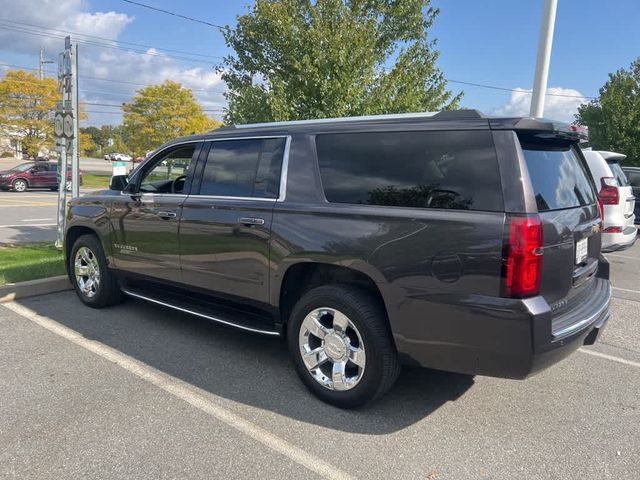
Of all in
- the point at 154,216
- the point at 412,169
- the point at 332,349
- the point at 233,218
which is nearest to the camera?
the point at 412,169

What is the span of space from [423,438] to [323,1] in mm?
7632

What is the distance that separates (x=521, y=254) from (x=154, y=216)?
326 centimetres

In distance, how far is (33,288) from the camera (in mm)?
5863

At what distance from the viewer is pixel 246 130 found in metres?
4.22

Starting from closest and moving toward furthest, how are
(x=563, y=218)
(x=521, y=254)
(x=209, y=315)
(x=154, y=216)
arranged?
(x=521, y=254)
(x=563, y=218)
(x=209, y=315)
(x=154, y=216)

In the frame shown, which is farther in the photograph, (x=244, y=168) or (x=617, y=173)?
(x=617, y=173)

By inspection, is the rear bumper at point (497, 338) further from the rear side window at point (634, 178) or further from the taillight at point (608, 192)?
the rear side window at point (634, 178)

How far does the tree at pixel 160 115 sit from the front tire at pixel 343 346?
34653 millimetres

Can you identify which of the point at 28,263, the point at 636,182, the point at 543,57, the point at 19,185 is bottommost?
the point at 28,263

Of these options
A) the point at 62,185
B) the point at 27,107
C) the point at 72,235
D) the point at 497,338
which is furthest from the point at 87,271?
the point at 27,107

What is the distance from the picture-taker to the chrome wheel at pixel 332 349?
3.32m

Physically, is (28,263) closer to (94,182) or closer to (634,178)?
(634,178)

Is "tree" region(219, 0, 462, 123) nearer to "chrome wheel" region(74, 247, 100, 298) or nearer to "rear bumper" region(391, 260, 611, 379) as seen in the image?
"chrome wheel" region(74, 247, 100, 298)

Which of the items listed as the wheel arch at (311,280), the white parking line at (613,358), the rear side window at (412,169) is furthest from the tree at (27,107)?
the white parking line at (613,358)
